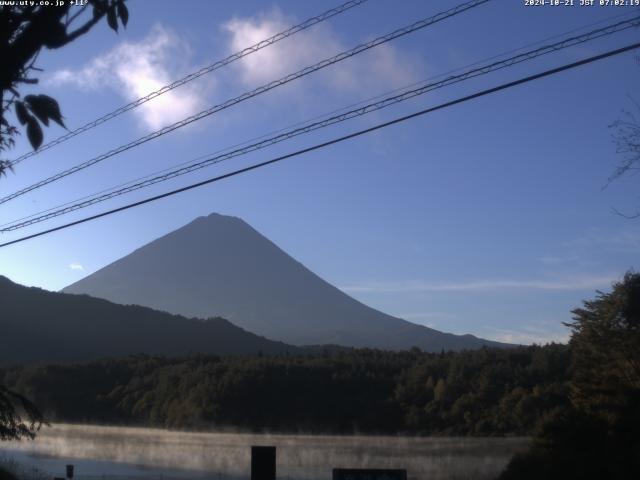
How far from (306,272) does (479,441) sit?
16562cm

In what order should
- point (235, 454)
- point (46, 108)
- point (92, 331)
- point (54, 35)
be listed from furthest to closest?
1. point (92, 331)
2. point (235, 454)
3. point (54, 35)
4. point (46, 108)

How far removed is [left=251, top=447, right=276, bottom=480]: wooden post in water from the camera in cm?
1199

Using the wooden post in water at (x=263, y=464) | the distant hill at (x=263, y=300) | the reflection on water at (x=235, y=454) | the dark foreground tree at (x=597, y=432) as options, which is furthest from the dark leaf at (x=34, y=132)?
the distant hill at (x=263, y=300)

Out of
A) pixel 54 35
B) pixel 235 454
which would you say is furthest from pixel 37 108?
pixel 235 454

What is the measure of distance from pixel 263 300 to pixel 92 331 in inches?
3685

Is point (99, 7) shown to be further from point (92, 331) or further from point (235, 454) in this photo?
point (92, 331)

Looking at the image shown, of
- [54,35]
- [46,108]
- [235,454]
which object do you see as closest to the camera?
[46,108]

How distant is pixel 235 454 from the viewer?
112 feet

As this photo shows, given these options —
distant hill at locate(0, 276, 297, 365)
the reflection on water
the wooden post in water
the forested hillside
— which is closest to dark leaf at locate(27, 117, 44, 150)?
the wooden post in water

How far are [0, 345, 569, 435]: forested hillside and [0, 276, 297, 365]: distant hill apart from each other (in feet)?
65.5

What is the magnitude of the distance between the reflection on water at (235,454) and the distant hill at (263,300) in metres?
98.4

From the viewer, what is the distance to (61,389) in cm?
5219

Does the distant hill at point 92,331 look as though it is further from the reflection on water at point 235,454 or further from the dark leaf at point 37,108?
the dark leaf at point 37,108

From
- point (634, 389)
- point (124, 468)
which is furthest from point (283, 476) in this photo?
point (634, 389)
